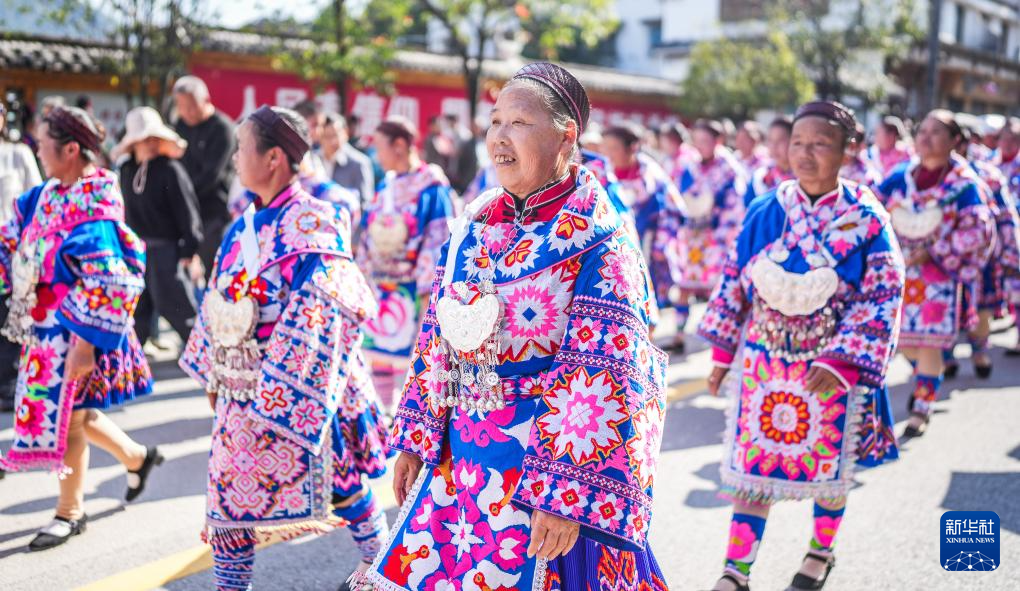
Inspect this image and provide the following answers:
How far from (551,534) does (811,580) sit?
211 cm

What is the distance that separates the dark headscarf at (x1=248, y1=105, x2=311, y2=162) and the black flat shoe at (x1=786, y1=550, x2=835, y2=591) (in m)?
2.53

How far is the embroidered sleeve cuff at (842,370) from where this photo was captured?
3.72m

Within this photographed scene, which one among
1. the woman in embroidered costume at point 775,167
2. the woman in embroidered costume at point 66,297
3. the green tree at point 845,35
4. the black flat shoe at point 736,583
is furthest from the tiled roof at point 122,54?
the green tree at point 845,35

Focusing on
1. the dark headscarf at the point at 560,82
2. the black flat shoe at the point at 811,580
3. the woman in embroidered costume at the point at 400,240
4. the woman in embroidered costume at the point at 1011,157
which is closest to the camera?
the dark headscarf at the point at 560,82

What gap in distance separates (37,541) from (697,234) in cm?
657

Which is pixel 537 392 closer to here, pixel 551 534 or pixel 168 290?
pixel 551 534

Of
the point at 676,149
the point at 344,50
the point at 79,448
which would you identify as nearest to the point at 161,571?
the point at 79,448

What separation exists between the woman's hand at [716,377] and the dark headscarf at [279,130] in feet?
5.90

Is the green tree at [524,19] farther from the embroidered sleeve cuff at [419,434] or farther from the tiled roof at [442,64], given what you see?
the embroidered sleeve cuff at [419,434]

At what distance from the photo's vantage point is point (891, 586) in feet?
13.6

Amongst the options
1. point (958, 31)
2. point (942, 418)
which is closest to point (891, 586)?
point (942, 418)

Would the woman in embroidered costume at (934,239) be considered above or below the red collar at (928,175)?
below

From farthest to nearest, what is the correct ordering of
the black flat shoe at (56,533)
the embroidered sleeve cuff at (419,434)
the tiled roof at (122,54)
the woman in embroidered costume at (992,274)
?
the tiled roof at (122,54)
the woman in embroidered costume at (992,274)
the black flat shoe at (56,533)
the embroidered sleeve cuff at (419,434)

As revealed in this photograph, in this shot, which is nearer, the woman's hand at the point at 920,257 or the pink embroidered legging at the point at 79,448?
the pink embroidered legging at the point at 79,448
